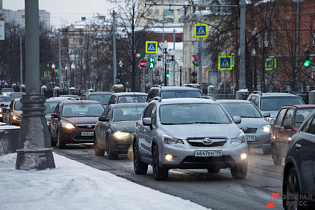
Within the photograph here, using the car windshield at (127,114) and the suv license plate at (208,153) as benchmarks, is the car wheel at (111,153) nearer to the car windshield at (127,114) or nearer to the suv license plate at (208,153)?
the car windshield at (127,114)

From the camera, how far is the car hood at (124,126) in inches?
856

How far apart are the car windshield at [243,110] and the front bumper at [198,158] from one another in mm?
9593

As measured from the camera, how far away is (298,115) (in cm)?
1814

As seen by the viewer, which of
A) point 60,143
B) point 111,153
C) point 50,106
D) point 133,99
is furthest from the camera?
point 50,106

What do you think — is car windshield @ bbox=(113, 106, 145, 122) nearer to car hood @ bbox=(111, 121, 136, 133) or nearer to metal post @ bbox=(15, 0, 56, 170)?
car hood @ bbox=(111, 121, 136, 133)

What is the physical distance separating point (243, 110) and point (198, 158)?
10.4m

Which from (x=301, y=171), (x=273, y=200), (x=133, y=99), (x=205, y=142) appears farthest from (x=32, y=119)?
(x=133, y=99)

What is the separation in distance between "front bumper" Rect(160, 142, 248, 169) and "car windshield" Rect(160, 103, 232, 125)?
1091 mm

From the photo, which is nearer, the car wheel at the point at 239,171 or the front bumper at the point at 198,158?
the front bumper at the point at 198,158

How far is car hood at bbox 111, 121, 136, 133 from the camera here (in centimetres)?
2175

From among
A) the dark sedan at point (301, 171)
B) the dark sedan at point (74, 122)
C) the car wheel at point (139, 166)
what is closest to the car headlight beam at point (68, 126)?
the dark sedan at point (74, 122)

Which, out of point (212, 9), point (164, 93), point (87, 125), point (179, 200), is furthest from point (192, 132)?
point (212, 9)

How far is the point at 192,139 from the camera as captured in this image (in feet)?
48.1

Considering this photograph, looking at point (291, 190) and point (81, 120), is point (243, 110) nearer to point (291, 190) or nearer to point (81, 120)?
point (81, 120)
